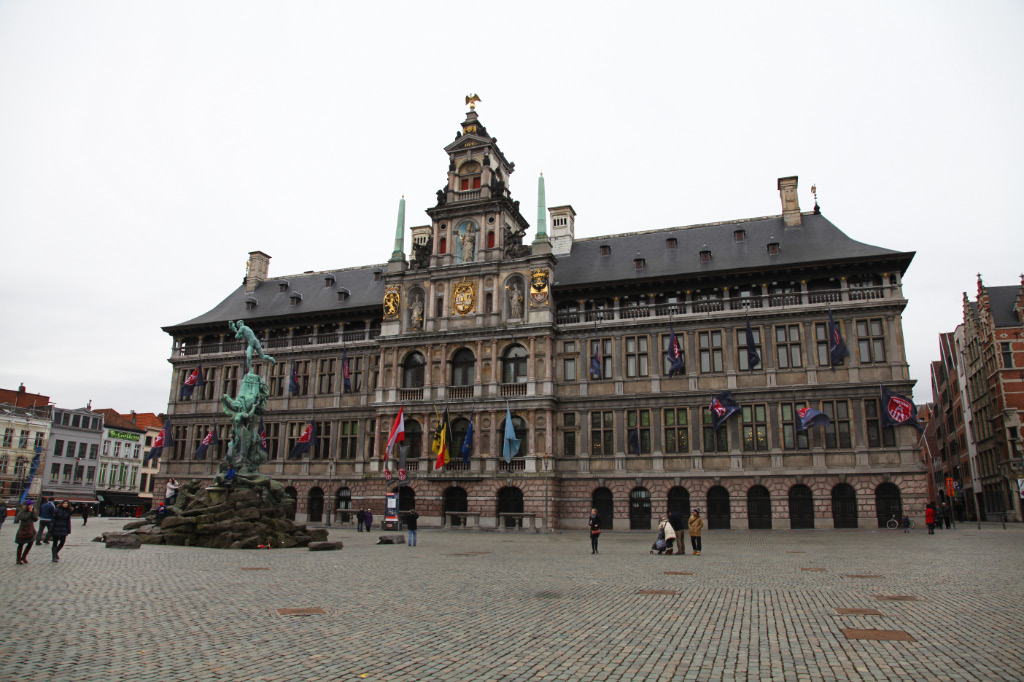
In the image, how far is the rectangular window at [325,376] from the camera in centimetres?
5631

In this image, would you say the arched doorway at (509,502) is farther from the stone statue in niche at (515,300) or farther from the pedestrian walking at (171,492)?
the pedestrian walking at (171,492)

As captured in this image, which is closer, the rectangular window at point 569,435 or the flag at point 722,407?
the flag at point 722,407

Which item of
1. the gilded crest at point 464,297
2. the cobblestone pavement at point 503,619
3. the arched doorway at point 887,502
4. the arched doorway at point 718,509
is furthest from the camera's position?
the gilded crest at point 464,297

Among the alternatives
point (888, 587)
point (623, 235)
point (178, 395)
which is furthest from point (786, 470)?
point (178, 395)

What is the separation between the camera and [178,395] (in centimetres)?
6150

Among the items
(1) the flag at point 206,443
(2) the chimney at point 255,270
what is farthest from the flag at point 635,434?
(2) the chimney at point 255,270

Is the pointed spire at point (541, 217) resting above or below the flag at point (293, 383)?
above

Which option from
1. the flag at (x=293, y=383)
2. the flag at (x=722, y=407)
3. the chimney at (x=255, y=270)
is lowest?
the flag at (x=722, y=407)

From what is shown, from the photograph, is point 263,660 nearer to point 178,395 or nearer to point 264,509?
point 264,509

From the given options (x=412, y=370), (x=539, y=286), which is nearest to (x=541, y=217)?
(x=539, y=286)

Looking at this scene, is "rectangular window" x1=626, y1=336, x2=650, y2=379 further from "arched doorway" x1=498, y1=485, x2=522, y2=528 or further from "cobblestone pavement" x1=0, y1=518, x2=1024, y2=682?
"cobblestone pavement" x1=0, y1=518, x2=1024, y2=682

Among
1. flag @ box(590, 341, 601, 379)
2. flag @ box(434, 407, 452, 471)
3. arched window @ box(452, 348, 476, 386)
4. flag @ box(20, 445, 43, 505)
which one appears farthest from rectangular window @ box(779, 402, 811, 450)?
flag @ box(20, 445, 43, 505)

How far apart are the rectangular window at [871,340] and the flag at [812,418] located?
15.5ft

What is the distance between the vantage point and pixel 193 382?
183 feet
